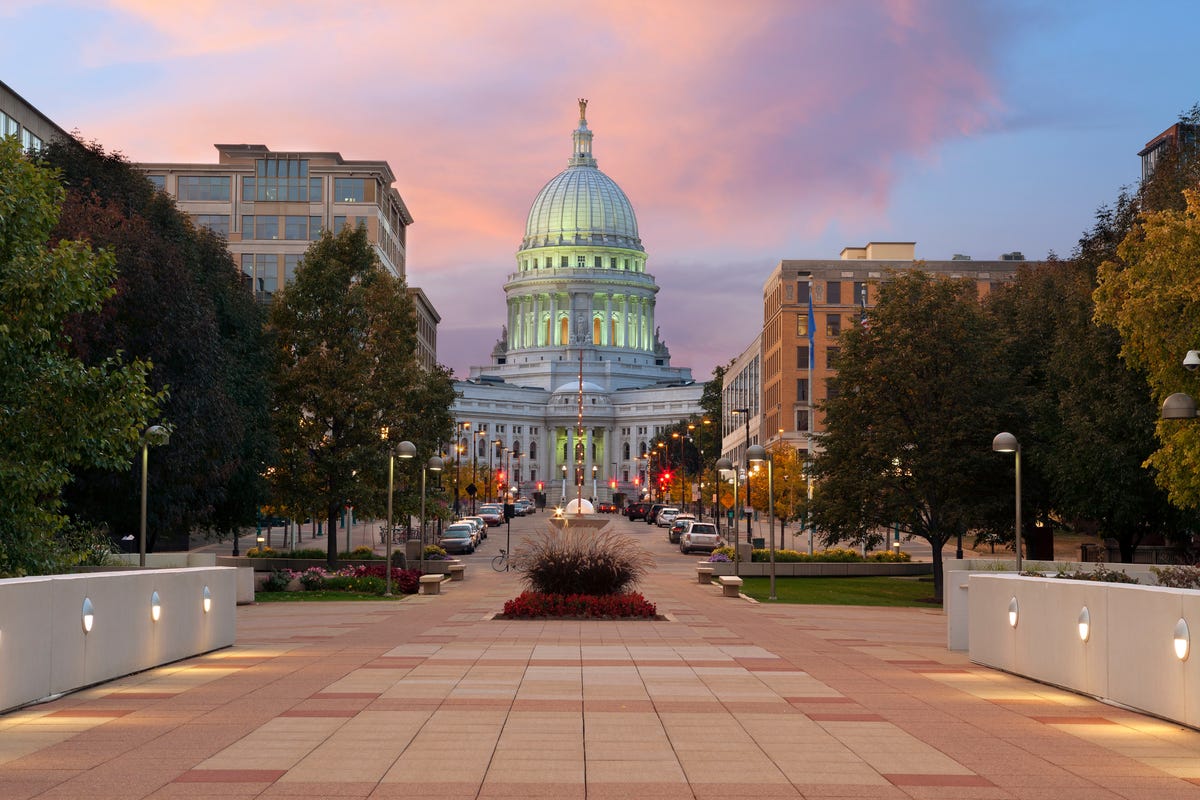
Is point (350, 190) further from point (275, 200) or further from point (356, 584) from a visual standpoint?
point (356, 584)

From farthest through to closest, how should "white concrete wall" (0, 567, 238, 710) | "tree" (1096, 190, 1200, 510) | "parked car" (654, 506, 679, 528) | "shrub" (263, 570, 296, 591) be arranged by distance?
1. "parked car" (654, 506, 679, 528)
2. "shrub" (263, 570, 296, 591)
3. "tree" (1096, 190, 1200, 510)
4. "white concrete wall" (0, 567, 238, 710)

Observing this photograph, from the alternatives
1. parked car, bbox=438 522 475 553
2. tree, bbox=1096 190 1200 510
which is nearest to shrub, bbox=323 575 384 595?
tree, bbox=1096 190 1200 510

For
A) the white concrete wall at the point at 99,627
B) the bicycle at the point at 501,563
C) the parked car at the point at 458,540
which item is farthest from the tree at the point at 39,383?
the parked car at the point at 458,540

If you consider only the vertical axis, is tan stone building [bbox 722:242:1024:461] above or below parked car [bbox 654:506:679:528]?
above

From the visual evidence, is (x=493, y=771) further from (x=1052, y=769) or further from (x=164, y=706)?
(x=164, y=706)

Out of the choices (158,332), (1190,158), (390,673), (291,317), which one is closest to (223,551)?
(291,317)

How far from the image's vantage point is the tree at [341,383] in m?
51.3

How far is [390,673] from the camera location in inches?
778

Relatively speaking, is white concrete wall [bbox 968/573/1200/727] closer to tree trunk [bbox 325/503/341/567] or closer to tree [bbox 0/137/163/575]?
tree [bbox 0/137/163/575]

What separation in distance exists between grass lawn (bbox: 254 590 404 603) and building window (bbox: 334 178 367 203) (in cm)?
8359

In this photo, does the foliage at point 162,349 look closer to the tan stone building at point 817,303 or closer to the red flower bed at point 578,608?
the red flower bed at point 578,608

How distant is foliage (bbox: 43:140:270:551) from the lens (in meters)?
36.4

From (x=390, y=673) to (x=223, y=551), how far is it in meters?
57.5

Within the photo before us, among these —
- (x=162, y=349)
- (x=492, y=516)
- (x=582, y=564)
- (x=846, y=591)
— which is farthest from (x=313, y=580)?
(x=492, y=516)
